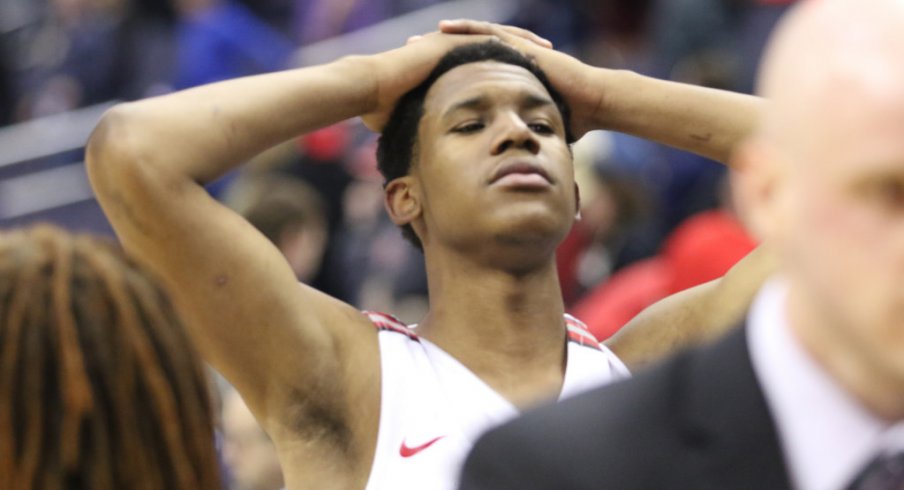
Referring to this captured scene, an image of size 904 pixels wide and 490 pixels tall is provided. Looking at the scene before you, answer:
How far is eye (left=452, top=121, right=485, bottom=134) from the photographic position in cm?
388

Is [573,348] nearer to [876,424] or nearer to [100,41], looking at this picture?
[876,424]

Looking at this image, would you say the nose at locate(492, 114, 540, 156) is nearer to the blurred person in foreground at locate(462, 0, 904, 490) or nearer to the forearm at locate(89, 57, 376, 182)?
the forearm at locate(89, 57, 376, 182)

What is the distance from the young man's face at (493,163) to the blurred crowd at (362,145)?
1.76 meters

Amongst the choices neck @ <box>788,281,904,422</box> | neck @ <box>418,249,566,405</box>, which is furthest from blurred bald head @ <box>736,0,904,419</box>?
neck @ <box>418,249,566,405</box>

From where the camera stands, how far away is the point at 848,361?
5.94 feet

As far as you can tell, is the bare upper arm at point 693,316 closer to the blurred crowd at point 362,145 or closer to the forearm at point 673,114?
the forearm at point 673,114

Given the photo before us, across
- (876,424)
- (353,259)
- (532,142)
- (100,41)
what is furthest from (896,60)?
(100,41)

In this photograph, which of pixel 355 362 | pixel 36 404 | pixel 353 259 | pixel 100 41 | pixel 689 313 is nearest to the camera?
pixel 36 404

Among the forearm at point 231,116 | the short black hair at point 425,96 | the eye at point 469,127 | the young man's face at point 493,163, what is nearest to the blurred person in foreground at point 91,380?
the forearm at point 231,116

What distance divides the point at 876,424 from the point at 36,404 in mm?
972

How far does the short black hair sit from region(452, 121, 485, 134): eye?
140mm

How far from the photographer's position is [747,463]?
1853 mm

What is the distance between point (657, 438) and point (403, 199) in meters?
2.19

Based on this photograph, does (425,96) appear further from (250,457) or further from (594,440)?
A: (594,440)
